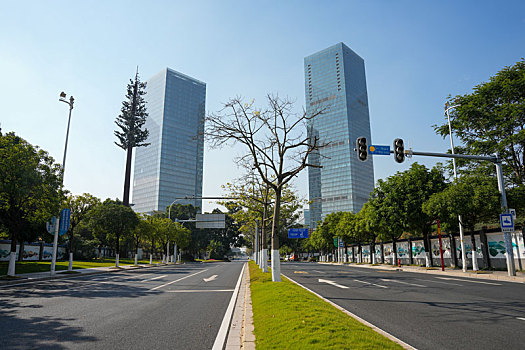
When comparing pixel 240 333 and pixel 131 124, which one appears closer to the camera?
pixel 240 333

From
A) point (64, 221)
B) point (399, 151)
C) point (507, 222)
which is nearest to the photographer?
point (399, 151)

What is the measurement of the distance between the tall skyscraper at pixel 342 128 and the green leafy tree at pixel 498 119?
103737 millimetres

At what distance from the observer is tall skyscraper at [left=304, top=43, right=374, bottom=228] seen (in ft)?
476

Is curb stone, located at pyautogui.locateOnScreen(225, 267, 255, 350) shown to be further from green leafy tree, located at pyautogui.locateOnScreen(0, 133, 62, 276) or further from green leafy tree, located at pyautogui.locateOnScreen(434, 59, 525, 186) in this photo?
green leafy tree, located at pyautogui.locateOnScreen(434, 59, 525, 186)

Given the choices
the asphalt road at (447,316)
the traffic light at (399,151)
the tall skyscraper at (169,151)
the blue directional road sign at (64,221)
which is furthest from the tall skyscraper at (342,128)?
the asphalt road at (447,316)

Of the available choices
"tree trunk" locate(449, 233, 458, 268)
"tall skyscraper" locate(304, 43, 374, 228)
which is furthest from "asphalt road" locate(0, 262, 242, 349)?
"tall skyscraper" locate(304, 43, 374, 228)

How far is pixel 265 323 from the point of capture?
21.1 ft

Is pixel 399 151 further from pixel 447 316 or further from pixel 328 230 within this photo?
pixel 328 230

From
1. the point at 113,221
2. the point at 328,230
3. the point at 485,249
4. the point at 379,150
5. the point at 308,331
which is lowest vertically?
the point at 308,331

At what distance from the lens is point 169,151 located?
150000mm

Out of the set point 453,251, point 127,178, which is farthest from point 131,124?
point 453,251

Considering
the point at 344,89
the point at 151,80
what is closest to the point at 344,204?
the point at 344,89

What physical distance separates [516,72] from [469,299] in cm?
2287

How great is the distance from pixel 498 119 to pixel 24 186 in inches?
1309
